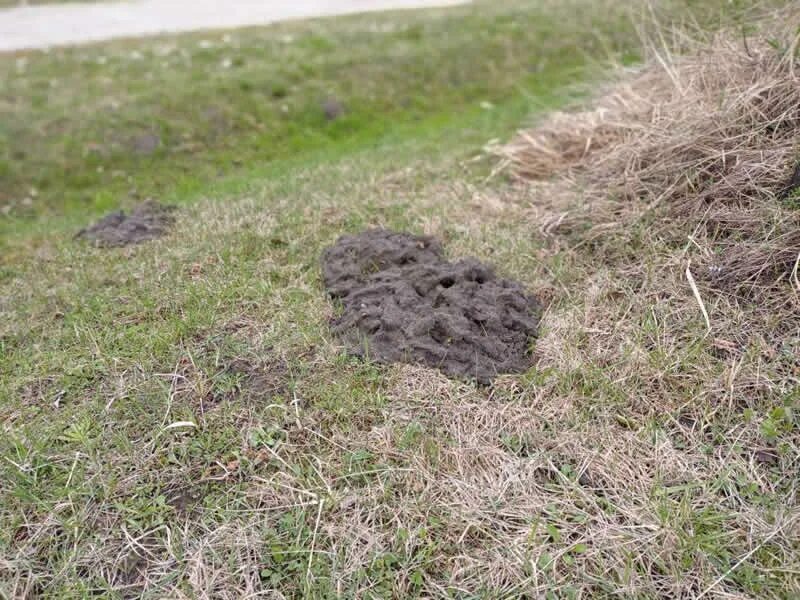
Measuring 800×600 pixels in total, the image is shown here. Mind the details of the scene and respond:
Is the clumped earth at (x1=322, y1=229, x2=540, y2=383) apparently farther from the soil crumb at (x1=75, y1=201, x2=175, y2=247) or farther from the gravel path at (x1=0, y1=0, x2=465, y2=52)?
the gravel path at (x1=0, y1=0, x2=465, y2=52)

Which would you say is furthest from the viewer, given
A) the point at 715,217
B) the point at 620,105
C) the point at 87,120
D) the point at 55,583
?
the point at 87,120

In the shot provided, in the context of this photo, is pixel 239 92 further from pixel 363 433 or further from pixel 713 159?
pixel 363 433

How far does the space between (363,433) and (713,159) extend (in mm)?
2729

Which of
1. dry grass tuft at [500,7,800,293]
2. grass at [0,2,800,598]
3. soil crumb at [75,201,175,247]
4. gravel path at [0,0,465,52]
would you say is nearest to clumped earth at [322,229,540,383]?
grass at [0,2,800,598]

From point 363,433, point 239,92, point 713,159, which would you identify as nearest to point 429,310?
point 363,433

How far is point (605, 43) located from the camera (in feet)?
27.9

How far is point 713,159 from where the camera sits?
3.67 meters

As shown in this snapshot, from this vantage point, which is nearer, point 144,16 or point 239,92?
point 239,92

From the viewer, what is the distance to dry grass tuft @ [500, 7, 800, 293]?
3160mm

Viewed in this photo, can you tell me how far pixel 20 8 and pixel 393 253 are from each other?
34.2 ft

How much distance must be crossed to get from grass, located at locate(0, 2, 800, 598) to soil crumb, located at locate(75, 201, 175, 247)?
17 cm

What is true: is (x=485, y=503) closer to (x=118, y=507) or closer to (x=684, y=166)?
(x=118, y=507)

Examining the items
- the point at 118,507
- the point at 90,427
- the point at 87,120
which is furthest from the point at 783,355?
the point at 87,120

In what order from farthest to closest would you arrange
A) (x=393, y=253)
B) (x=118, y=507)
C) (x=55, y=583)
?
1. (x=393, y=253)
2. (x=118, y=507)
3. (x=55, y=583)
